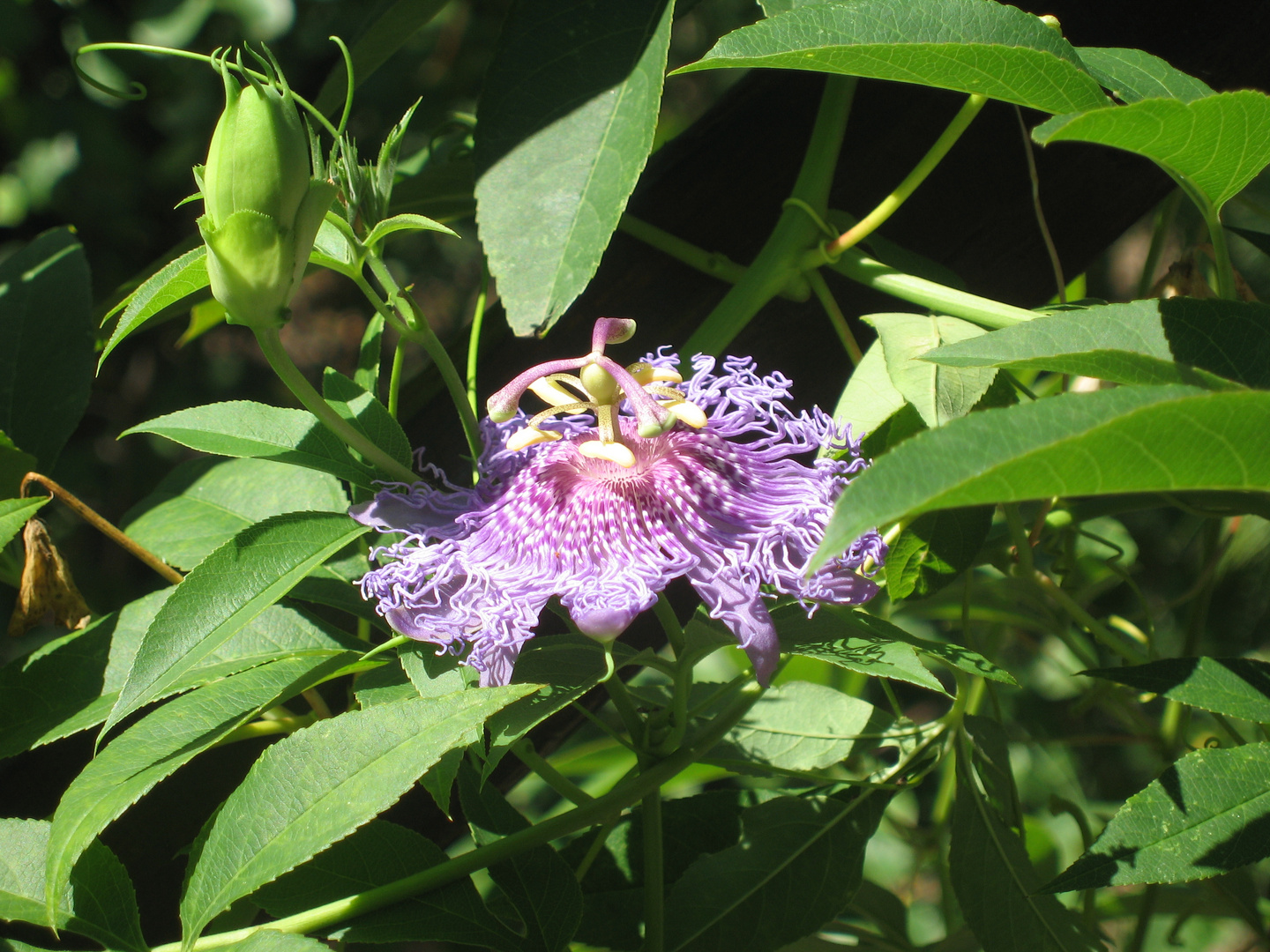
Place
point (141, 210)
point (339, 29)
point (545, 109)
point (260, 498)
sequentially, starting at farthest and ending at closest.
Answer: point (141, 210), point (339, 29), point (260, 498), point (545, 109)

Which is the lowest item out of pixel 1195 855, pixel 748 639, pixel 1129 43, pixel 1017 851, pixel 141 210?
pixel 1017 851

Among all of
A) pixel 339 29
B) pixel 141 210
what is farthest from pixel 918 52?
pixel 141 210

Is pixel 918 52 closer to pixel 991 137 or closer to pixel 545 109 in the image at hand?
pixel 545 109

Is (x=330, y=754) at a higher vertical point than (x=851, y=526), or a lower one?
lower

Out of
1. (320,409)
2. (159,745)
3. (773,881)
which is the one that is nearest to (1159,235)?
(773,881)

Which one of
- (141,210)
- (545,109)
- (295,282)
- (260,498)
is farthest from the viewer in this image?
(141,210)

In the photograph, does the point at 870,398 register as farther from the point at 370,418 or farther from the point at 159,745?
the point at 159,745

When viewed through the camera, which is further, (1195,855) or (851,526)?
(1195,855)
